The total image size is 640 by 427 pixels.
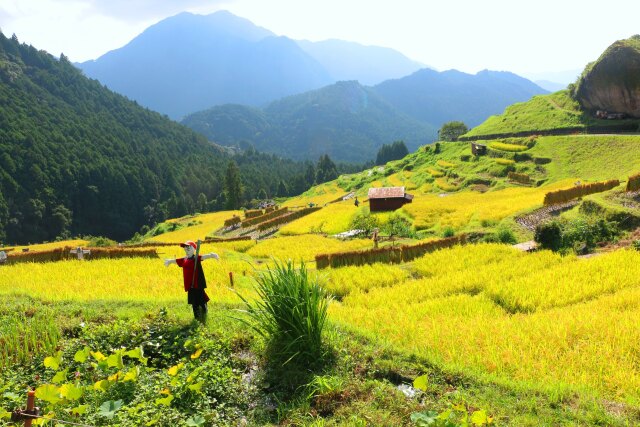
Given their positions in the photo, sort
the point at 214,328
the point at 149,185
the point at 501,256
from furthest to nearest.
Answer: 1. the point at 149,185
2. the point at 501,256
3. the point at 214,328

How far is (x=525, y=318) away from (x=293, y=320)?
5637 millimetres

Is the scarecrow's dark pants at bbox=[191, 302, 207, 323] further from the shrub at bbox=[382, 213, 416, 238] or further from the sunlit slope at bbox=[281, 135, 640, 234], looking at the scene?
the shrub at bbox=[382, 213, 416, 238]

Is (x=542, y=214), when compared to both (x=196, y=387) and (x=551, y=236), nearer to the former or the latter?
(x=551, y=236)

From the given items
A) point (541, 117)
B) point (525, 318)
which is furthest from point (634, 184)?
point (541, 117)

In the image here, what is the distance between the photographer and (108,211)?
12312cm

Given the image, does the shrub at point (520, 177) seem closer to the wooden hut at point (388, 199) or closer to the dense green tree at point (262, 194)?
the wooden hut at point (388, 199)

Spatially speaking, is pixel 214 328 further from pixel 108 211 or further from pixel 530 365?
pixel 108 211

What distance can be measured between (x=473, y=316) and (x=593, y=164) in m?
45.1

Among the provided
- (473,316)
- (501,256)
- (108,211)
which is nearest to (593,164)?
(501,256)

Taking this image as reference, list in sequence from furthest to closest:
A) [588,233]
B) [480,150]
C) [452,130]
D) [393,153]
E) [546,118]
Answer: [393,153]
[452,130]
[546,118]
[480,150]
[588,233]

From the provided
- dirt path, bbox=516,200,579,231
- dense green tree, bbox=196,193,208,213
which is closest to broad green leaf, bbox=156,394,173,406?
dirt path, bbox=516,200,579,231

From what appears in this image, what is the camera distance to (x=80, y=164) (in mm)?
124875

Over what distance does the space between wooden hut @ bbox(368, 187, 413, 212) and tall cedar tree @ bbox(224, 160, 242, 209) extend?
61081 millimetres

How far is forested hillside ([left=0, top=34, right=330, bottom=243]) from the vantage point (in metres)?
108
